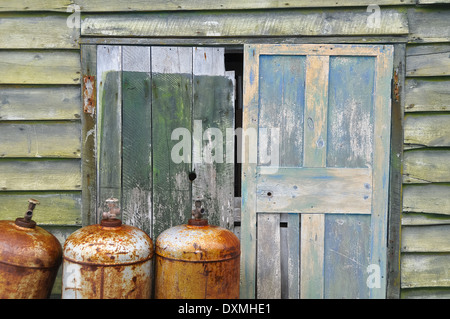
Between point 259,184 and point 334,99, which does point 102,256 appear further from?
point 334,99

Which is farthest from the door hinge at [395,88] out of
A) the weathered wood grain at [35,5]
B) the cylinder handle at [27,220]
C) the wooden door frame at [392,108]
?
the cylinder handle at [27,220]

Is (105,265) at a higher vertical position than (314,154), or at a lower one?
lower

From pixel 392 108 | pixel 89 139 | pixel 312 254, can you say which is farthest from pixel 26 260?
pixel 392 108

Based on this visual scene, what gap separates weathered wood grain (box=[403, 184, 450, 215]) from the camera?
9.23 ft

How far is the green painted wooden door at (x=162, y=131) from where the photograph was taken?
282 cm

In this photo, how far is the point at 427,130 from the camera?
280 centimetres

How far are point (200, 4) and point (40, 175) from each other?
64.5 inches

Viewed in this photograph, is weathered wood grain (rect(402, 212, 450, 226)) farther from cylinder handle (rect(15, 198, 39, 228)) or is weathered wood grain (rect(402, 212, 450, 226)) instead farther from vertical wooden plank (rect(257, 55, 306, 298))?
cylinder handle (rect(15, 198, 39, 228))

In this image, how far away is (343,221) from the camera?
2.82 m

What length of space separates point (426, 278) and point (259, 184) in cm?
135

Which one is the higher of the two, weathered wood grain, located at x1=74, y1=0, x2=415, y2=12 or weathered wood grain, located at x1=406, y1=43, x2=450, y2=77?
weathered wood grain, located at x1=74, y1=0, x2=415, y2=12

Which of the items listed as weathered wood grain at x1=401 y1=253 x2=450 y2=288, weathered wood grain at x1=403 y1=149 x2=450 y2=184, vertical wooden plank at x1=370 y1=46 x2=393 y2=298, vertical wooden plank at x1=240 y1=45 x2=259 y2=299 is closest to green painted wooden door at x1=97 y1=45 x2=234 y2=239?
vertical wooden plank at x1=240 y1=45 x2=259 y2=299

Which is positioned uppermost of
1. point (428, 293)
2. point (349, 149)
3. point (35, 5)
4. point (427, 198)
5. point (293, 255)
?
point (35, 5)

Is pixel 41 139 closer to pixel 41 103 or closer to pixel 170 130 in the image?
pixel 41 103
